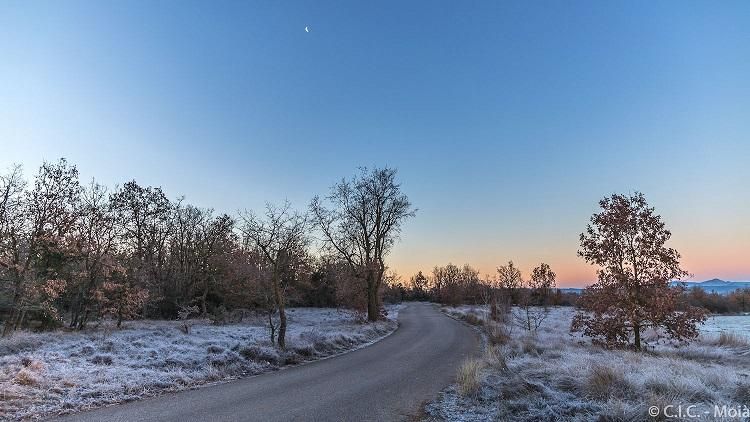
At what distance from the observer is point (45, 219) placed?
22031 mm

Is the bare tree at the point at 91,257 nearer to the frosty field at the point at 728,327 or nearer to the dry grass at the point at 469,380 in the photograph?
the dry grass at the point at 469,380

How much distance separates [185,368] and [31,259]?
15027 mm

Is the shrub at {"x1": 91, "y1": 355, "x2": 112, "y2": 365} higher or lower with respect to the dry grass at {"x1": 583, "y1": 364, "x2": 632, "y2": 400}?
lower

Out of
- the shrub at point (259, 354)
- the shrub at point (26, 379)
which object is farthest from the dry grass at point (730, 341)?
the shrub at point (26, 379)

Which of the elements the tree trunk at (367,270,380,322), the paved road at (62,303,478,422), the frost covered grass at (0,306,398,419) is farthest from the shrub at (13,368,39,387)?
the tree trunk at (367,270,380,322)

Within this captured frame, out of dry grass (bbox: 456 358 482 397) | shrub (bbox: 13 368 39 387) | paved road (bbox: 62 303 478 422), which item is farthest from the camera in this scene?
dry grass (bbox: 456 358 482 397)

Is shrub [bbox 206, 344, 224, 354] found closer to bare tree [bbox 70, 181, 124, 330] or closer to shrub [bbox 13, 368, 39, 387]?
shrub [bbox 13, 368, 39, 387]

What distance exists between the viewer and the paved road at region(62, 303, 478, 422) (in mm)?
7891

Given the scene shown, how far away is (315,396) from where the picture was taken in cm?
951

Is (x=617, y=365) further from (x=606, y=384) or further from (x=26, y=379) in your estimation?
(x=26, y=379)

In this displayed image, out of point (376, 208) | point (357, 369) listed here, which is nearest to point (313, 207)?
point (376, 208)

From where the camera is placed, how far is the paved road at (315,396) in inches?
311

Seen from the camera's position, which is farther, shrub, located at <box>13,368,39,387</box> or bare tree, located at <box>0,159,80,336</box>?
bare tree, located at <box>0,159,80,336</box>

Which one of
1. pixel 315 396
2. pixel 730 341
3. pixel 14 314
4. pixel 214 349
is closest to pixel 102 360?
pixel 214 349
